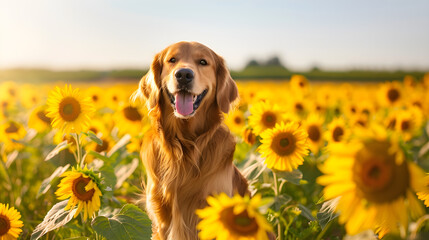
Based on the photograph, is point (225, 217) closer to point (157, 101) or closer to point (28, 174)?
point (157, 101)

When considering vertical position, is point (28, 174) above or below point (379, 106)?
below

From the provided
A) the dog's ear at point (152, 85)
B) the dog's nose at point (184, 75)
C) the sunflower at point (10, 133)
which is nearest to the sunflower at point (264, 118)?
the dog's nose at point (184, 75)

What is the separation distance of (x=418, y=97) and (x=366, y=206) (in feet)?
18.9

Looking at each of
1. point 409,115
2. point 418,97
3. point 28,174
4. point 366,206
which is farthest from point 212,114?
point 418,97

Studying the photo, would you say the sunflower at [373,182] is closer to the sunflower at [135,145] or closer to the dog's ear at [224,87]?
the dog's ear at [224,87]

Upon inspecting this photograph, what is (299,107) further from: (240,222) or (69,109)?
(240,222)

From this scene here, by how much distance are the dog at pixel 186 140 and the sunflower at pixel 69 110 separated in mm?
700

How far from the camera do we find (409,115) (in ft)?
16.5

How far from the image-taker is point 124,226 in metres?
2.53

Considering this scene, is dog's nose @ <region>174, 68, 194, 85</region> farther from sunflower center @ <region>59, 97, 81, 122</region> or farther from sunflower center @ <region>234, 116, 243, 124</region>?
sunflower center @ <region>234, 116, 243, 124</region>

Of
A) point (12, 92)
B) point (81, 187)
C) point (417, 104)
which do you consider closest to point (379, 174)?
point (81, 187)

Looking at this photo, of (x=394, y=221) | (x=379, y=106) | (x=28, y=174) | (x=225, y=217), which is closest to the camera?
(x=394, y=221)

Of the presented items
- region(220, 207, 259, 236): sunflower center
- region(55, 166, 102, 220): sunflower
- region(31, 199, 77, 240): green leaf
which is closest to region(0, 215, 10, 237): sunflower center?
region(31, 199, 77, 240): green leaf

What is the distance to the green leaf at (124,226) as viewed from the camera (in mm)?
2480
